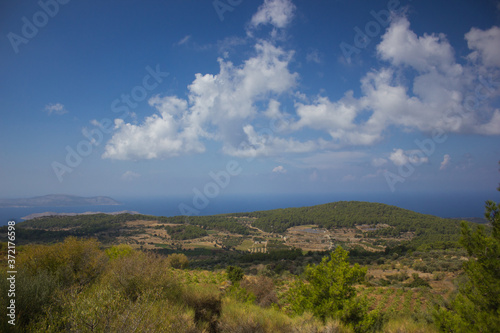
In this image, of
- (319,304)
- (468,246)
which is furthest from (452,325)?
(319,304)

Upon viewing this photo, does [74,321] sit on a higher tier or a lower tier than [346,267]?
higher

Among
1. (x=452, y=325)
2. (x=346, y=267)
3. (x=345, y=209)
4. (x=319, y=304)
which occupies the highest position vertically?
(x=346, y=267)

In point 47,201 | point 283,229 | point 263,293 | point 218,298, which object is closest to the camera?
point 218,298

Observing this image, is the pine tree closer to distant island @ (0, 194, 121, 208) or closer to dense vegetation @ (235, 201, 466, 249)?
dense vegetation @ (235, 201, 466, 249)

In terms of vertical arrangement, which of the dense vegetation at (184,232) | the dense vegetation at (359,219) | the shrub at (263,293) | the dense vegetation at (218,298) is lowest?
the dense vegetation at (184,232)

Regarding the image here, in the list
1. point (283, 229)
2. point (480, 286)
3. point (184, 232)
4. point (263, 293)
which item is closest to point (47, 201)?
point (184, 232)

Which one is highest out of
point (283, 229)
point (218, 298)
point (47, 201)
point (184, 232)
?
point (218, 298)

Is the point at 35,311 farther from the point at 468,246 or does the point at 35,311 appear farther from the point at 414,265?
the point at 414,265

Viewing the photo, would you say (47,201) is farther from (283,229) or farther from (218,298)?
(218,298)

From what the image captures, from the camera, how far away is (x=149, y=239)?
6269 cm

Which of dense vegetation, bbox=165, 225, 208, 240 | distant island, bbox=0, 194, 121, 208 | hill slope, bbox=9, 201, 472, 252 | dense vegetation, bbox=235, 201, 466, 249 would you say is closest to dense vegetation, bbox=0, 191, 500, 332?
hill slope, bbox=9, 201, 472, 252

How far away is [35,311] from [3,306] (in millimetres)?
808

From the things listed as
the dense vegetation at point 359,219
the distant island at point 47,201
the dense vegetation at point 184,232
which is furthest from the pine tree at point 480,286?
the distant island at point 47,201

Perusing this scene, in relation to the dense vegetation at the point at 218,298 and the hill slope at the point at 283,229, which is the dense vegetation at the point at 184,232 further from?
the dense vegetation at the point at 218,298
